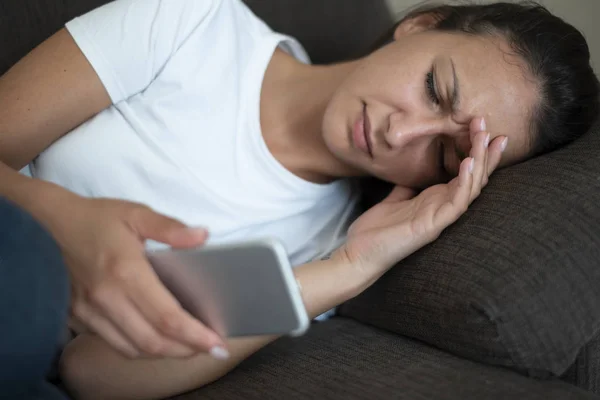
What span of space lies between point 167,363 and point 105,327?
0.21 meters

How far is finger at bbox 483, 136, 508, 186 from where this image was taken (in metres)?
0.99

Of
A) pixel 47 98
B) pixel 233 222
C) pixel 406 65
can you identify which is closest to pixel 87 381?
pixel 233 222

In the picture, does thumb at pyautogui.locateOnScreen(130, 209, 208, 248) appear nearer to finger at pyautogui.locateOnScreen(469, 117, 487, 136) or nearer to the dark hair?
finger at pyautogui.locateOnScreen(469, 117, 487, 136)

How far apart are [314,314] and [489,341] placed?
269mm

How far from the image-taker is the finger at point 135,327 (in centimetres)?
61

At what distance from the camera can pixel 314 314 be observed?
934 millimetres

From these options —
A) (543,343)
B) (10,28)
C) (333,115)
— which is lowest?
(543,343)

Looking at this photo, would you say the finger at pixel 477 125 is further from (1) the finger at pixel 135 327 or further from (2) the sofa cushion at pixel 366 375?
(1) the finger at pixel 135 327

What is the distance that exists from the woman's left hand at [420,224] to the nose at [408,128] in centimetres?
7

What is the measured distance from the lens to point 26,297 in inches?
20.4

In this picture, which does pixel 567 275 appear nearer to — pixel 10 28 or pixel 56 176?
pixel 56 176

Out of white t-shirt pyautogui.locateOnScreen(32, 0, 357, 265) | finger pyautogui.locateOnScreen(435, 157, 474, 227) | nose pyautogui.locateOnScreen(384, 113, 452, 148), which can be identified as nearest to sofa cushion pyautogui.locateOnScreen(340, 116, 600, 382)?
finger pyautogui.locateOnScreen(435, 157, 474, 227)

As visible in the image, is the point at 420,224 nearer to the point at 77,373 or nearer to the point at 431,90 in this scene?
the point at 431,90

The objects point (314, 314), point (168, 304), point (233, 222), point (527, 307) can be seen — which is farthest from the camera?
point (233, 222)
